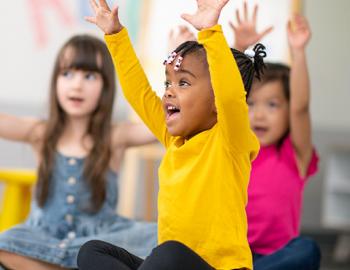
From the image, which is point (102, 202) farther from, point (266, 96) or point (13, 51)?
point (13, 51)

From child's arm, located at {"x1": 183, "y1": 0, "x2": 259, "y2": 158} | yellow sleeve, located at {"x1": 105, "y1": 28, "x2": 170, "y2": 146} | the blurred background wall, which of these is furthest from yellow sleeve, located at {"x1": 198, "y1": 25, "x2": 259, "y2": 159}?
the blurred background wall

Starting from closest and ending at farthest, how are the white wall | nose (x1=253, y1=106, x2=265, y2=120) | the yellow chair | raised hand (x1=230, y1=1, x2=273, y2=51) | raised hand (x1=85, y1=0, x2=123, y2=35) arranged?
raised hand (x1=85, y1=0, x2=123, y2=35), raised hand (x1=230, y1=1, x2=273, y2=51), nose (x1=253, y1=106, x2=265, y2=120), the yellow chair, the white wall

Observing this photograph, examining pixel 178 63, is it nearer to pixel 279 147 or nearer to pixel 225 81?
pixel 225 81

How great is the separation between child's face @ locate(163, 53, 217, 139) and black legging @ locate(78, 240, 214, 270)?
0.67 ft

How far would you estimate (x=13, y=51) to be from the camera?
10.0 ft

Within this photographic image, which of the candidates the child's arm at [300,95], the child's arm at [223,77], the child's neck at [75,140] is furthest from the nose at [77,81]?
the child's arm at [223,77]

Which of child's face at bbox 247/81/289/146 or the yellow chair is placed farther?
the yellow chair

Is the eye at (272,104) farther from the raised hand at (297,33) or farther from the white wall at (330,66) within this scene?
the white wall at (330,66)

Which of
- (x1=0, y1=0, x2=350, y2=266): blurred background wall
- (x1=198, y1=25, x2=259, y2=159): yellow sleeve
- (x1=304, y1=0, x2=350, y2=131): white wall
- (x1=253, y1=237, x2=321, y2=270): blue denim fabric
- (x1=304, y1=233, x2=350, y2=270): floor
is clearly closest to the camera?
(x1=198, y1=25, x2=259, y2=159): yellow sleeve

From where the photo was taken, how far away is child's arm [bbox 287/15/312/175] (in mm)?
1691

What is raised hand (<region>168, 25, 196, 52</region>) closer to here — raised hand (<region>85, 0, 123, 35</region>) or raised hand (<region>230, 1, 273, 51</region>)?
raised hand (<region>230, 1, 273, 51</region>)

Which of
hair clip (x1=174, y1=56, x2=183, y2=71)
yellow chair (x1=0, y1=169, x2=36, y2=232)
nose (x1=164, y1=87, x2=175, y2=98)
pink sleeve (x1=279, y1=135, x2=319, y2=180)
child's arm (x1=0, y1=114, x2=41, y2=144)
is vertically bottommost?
yellow chair (x1=0, y1=169, x2=36, y2=232)

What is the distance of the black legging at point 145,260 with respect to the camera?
106 centimetres

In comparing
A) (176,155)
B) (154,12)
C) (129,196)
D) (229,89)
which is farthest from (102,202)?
(154,12)
